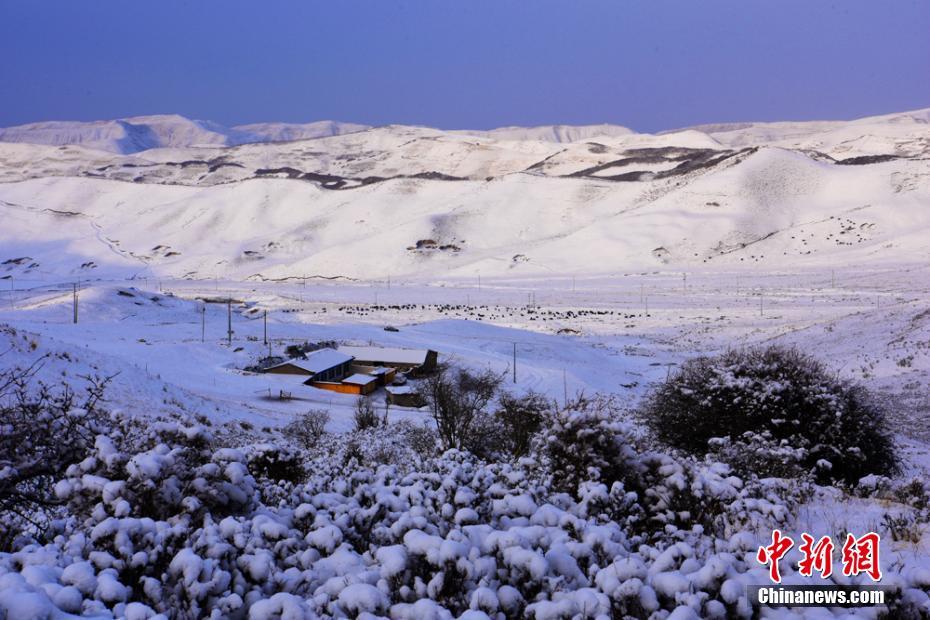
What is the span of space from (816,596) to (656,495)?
2545mm

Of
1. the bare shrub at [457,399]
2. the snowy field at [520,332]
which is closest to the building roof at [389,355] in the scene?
the bare shrub at [457,399]

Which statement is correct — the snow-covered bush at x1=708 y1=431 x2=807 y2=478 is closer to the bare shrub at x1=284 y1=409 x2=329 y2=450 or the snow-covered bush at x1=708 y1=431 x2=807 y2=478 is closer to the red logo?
Result: the red logo

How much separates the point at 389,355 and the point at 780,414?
2622 centimetres

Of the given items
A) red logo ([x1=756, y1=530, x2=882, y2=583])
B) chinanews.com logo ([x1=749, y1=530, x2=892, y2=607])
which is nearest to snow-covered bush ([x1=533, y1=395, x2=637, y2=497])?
red logo ([x1=756, y1=530, x2=882, y2=583])

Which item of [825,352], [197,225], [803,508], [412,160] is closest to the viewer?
[803,508]

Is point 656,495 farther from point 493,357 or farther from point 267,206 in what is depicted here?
point 267,206

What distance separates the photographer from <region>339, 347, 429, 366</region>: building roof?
35594mm

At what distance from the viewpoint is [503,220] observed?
107 m

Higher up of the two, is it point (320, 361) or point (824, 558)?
point (824, 558)

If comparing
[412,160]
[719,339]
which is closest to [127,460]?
[719,339]

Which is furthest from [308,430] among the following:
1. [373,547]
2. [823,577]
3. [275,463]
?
[823,577]

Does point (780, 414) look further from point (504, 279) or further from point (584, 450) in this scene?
point (504, 279)

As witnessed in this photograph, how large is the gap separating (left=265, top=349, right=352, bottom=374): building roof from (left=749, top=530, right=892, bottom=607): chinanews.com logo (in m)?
29.5

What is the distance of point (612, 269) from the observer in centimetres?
7919
